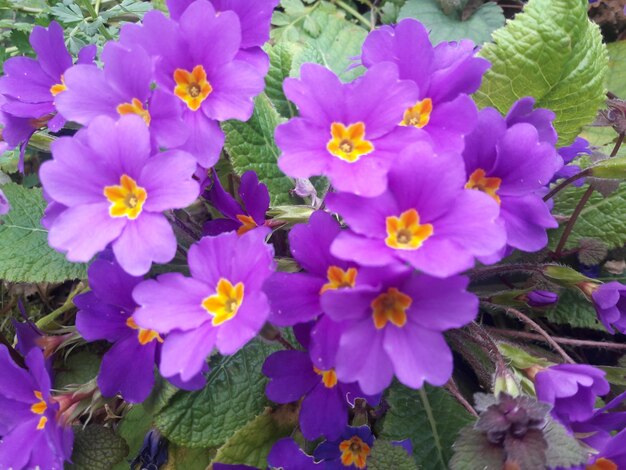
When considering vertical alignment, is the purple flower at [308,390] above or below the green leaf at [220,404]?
above

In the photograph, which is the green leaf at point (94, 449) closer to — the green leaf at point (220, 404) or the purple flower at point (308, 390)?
the green leaf at point (220, 404)

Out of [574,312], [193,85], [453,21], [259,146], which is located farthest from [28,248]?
[453,21]

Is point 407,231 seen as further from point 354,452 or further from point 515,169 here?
point 354,452

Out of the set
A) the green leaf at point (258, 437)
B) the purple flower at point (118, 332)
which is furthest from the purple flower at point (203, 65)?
the green leaf at point (258, 437)

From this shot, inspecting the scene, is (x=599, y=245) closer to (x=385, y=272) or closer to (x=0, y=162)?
(x=385, y=272)

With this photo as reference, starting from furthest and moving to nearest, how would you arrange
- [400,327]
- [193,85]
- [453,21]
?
[453,21] < [193,85] < [400,327]

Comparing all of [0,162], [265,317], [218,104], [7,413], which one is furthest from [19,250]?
[265,317]

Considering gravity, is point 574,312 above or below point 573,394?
below
